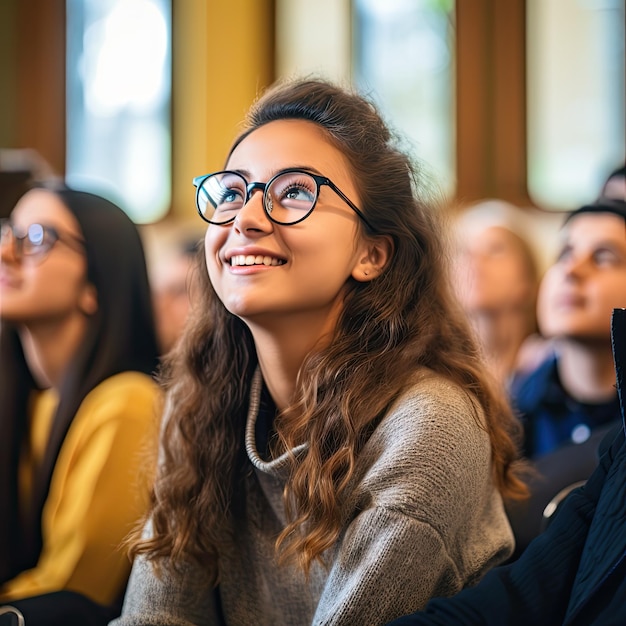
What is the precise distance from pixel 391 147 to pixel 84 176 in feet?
16.5

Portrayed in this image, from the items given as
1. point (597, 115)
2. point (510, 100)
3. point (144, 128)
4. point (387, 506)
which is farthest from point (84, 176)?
point (387, 506)

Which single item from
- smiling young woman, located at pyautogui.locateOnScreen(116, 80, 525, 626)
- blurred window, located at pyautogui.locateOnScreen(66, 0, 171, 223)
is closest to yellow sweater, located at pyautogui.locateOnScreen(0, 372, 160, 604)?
smiling young woman, located at pyautogui.locateOnScreen(116, 80, 525, 626)

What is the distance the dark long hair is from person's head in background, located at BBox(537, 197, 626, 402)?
3.84 feet

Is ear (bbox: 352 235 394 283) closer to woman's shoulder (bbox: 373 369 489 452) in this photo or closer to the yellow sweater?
woman's shoulder (bbox: 373 369 489 452)

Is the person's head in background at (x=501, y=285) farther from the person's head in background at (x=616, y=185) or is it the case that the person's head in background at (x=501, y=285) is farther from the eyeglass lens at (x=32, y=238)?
the eyeglass lens at (x=32, y=238)

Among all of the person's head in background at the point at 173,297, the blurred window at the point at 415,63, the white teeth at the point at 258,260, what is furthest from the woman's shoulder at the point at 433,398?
the blurred window at the point at 415,63

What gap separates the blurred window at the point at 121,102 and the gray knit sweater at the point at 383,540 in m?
4.68

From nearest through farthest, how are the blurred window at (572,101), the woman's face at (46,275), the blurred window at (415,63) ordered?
1. the woman's face at (46,275)
2. the blurred window at (572,101)
3. the blurred window at (415,63)

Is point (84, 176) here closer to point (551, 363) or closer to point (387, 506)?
point (551, 363)

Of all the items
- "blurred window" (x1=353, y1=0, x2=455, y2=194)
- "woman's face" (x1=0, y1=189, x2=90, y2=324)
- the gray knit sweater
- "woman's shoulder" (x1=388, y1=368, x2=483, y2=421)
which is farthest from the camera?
"blurred window" (x1=353, y1=0, x2=455, y2=194)

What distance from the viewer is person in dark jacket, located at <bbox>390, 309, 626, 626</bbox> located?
3.89 ft

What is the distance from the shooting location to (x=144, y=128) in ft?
20.6

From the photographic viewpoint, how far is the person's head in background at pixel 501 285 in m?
3.69

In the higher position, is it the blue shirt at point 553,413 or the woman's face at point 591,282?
the woman's face at point 591,282
